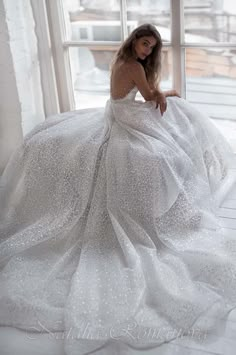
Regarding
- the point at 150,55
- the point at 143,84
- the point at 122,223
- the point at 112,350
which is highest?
the point at 150,55

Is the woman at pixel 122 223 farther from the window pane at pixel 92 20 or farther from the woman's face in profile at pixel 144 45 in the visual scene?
the window pane at pixel 92 20

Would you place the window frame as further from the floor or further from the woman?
the floor

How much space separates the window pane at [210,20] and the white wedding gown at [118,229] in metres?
0.55

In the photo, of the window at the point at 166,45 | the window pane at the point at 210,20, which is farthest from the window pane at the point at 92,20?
the window pane at the point at 210,20

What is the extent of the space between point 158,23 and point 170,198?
1.25 m

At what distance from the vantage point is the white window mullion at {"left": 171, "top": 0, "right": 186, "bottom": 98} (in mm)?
2627

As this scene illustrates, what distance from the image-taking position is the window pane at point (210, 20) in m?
2.57

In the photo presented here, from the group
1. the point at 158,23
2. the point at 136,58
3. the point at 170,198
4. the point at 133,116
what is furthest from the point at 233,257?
the point at 158,23

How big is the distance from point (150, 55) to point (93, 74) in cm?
86

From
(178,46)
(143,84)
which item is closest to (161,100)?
(143,84)

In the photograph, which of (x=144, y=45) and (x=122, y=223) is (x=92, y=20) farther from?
(x=122, y=223)

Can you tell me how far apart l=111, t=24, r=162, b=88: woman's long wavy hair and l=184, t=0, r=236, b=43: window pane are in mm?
538

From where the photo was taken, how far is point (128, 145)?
2.05 metres

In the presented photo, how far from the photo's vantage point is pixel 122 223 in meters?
1.94
